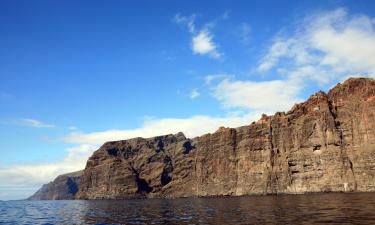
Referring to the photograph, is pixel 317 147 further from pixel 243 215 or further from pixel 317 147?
pixel 243 215

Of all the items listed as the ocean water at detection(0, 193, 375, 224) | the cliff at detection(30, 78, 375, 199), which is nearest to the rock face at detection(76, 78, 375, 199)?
the cliff at detection(30, 78, 375, 199)

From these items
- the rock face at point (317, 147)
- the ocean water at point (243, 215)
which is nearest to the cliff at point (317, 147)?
the rock face at point (317, 147)

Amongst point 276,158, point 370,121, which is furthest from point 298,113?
point 370,121

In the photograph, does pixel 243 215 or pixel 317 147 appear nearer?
pixel 243 215

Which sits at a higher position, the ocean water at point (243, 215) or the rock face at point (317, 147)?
the rock face at point (317, 147)

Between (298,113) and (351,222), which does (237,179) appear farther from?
(351,222)

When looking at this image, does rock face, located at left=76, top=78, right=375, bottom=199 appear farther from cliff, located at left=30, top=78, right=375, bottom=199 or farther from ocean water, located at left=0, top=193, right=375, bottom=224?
ocean water, located at left=0, top=193, right=375, bottom=224

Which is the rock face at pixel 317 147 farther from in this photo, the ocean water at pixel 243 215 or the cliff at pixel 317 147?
the ocean water at pixel 243 215

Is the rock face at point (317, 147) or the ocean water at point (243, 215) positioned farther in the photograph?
the rock face at point (317, 147)

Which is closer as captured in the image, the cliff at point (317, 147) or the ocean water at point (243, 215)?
the ocean water at point (243, 215)

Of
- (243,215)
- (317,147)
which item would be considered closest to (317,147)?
(317,147)

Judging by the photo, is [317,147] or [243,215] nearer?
[243,215]

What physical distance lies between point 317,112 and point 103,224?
13769cm

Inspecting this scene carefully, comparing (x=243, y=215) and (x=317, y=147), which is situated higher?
(x=317, y=147)
